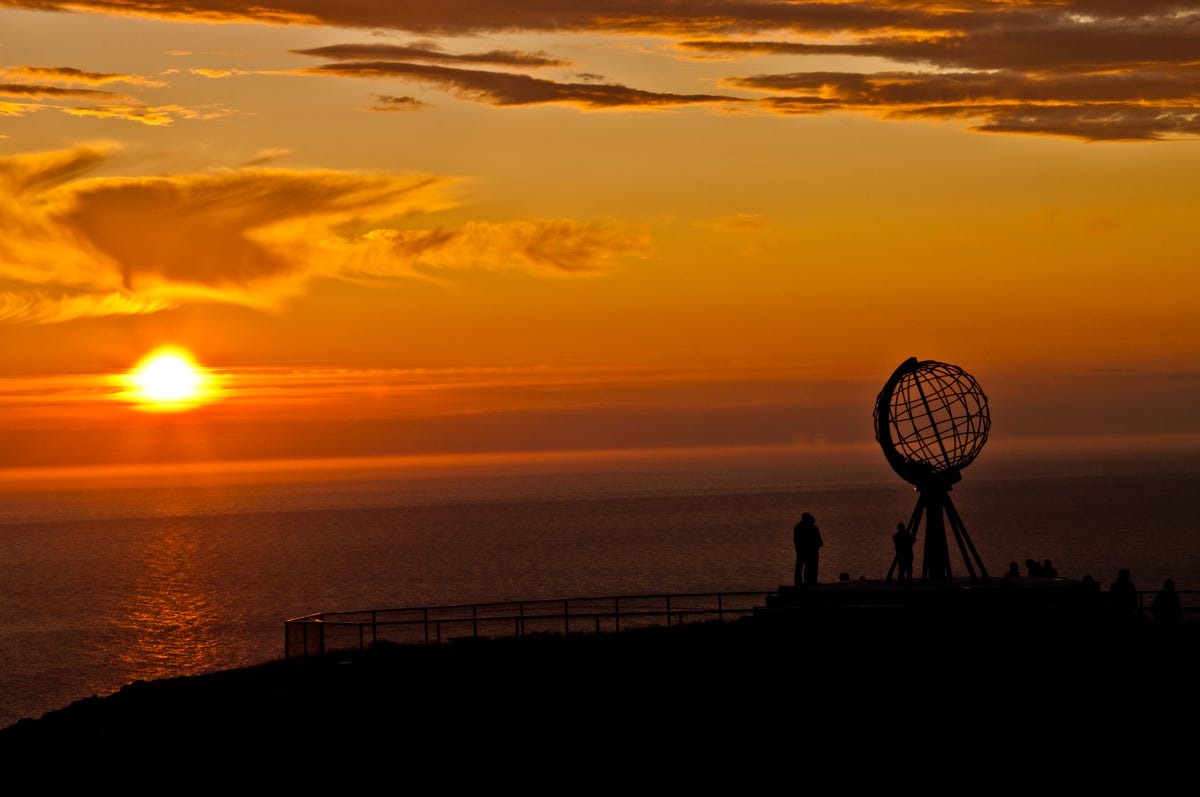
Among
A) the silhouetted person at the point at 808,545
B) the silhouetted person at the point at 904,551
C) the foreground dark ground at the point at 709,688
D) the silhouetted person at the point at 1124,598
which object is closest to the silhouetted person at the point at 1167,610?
the foreground dark ground at the point at 709,688

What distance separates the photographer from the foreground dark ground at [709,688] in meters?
25.4

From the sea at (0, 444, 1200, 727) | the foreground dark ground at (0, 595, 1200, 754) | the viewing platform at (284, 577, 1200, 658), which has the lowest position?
the foreground dark ground at (0, 595, 1200, 754)

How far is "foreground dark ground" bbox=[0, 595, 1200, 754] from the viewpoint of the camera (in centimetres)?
2538

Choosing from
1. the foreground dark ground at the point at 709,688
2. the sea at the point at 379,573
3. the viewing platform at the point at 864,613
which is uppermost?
the sea at the point at 379,573

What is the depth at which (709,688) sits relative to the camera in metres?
27.4

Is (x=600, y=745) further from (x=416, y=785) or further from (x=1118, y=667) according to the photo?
(x=1118, y=667)

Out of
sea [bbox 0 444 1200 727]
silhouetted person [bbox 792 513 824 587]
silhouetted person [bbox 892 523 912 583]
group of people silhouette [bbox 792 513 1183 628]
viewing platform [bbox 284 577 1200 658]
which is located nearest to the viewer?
group of people silhouette [bbox 792 513 1183 628]

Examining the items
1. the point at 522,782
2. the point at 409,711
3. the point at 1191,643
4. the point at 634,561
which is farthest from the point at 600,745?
the point at 634,561

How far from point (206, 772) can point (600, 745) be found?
21.8 feet

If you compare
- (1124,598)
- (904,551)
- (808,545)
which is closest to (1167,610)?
(1124,598)

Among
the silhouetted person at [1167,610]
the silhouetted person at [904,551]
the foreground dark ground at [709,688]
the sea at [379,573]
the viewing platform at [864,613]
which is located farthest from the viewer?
the sea at [379,573]

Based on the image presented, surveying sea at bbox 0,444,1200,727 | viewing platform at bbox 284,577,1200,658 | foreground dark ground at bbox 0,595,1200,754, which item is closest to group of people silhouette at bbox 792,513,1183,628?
foreground dark ground at bbox 0,595,1200,754

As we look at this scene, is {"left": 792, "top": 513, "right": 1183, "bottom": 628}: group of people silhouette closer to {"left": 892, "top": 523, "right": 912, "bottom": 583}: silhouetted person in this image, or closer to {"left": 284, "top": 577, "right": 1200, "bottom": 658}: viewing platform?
{"left": 892, "top": 523, "right": 912, "bottom": 583}: silhouetted person

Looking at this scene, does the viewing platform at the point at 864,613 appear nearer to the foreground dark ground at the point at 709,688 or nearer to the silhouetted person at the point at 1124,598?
the foreground dark ground at the point at 709,688
